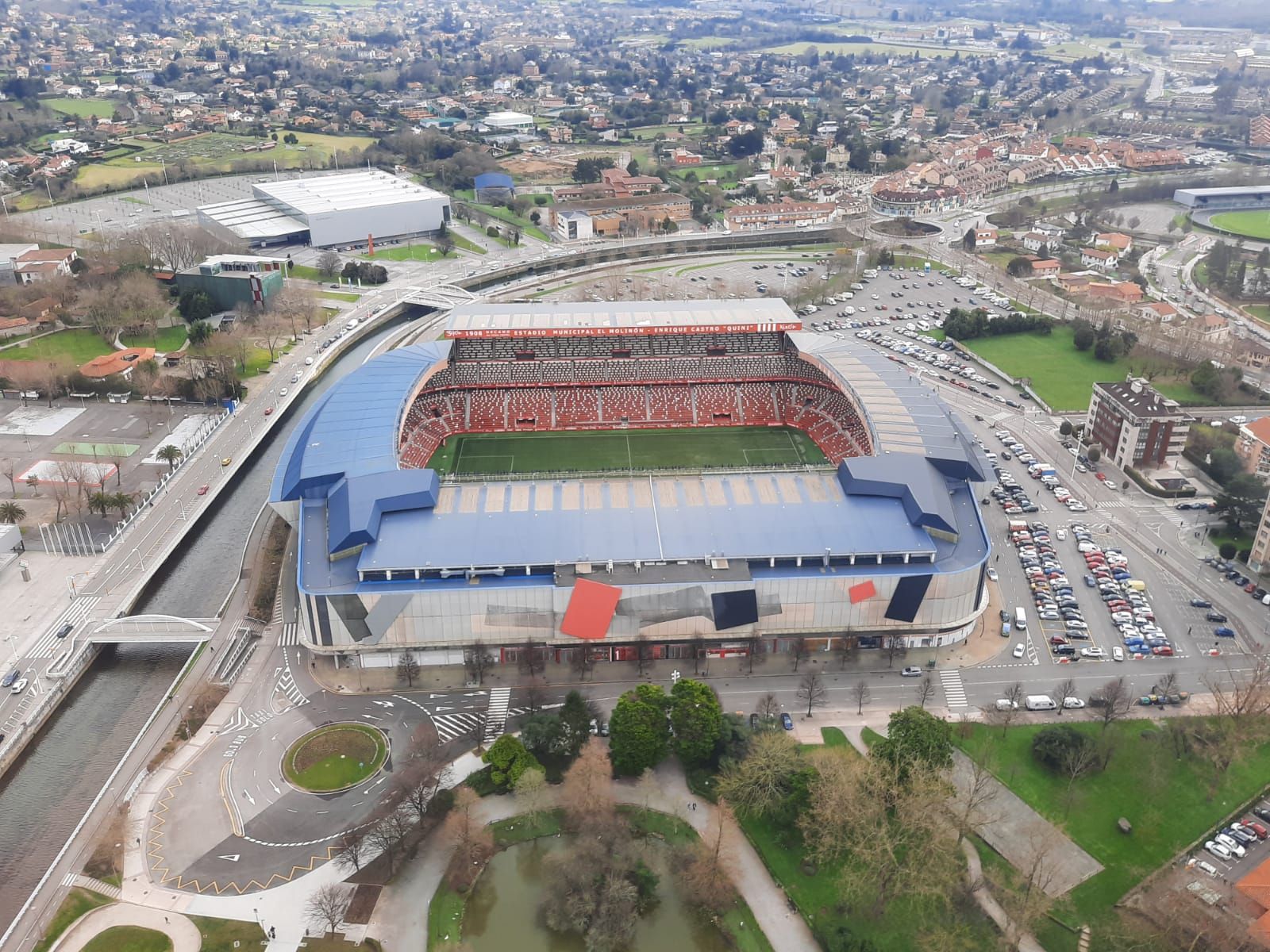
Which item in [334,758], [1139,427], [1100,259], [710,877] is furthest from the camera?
[1100,259]

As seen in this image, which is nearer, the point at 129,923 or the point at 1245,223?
the point at 129,923

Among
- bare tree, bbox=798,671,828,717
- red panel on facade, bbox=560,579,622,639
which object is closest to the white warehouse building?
red panel on facade, bbox=560,579,622,639

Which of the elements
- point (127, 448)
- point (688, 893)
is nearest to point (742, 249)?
point (127, 448)

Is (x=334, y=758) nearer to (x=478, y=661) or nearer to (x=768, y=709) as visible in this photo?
(x=478, y=661)

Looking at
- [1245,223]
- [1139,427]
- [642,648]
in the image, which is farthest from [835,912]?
[1245,223]

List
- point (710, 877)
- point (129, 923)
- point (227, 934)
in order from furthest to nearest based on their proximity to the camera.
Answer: point (710, 877)
point (129, 923)
point (227, 934)

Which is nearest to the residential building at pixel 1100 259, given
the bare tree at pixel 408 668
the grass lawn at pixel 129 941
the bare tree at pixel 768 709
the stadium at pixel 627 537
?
the stadium at pixel 627 537

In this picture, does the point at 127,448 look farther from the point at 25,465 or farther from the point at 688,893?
the point at 688,893

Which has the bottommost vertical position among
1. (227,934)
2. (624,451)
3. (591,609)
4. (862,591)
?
(227,934)

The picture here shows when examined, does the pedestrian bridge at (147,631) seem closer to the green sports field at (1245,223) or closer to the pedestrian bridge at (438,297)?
the pedestrian bridge at (438,297)
